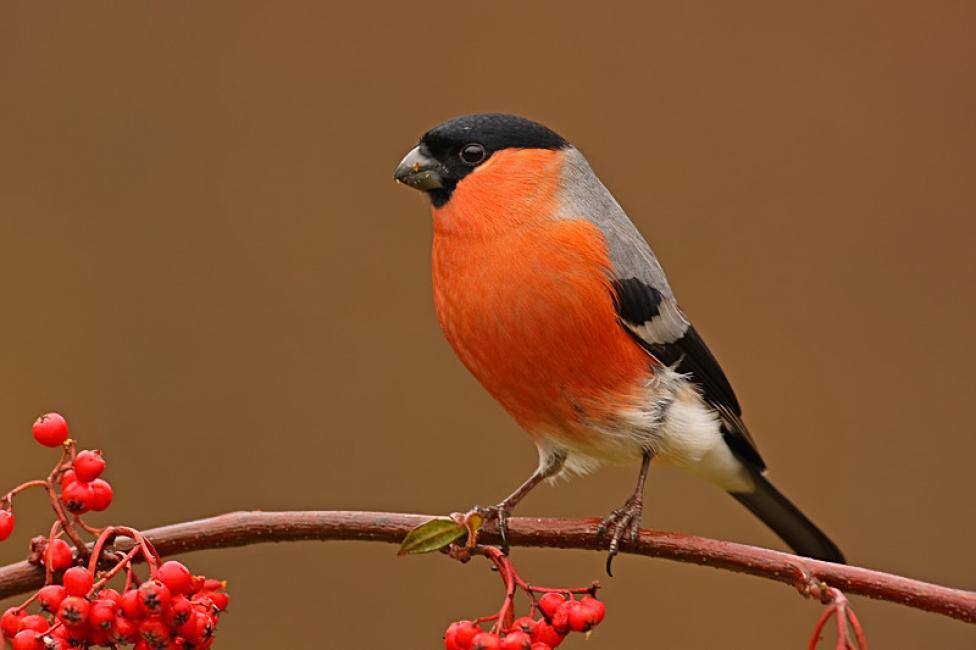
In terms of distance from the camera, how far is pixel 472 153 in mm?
2383

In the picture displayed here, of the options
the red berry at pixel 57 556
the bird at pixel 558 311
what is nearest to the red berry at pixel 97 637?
the red berry at pixel 57 556

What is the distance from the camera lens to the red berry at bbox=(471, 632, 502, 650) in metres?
1.51

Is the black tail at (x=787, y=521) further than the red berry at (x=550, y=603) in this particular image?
Yes

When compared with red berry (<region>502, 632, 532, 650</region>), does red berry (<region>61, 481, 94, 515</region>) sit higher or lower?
higher

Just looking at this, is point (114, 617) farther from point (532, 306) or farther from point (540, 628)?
point (532, 306)

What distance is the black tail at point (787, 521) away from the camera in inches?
102

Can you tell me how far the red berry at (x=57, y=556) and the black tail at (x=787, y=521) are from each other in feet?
5.17

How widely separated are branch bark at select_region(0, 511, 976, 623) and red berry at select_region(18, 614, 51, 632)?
0.47 feet

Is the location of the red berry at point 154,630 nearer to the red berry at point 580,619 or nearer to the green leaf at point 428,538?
the green leaf at point 428,538

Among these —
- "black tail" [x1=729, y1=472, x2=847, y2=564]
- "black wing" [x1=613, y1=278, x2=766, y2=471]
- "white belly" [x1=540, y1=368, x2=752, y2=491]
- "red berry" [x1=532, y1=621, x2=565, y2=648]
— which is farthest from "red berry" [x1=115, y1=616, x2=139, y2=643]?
"black tail" [x1=729, y1=472, x2=847, y2=564]

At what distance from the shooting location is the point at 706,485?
3775 mm

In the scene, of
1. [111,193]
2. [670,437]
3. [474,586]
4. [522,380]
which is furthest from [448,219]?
[111,193]

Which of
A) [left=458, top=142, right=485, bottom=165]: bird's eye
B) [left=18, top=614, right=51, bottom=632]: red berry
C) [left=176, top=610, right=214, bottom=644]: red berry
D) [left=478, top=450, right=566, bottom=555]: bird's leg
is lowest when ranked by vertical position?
[left=478, top=450, right=566, bottom=555]: bird's leg

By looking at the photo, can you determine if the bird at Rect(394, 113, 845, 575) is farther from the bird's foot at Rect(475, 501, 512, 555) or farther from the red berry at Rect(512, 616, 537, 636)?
the red berry at Rect(512, 616, 537, 636)
